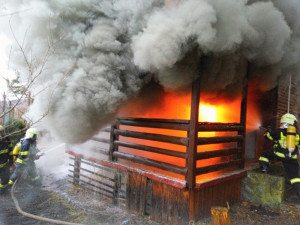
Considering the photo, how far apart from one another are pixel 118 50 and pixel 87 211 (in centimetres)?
367

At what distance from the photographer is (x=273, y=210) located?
5102mm

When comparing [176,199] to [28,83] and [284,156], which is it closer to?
[284,156]

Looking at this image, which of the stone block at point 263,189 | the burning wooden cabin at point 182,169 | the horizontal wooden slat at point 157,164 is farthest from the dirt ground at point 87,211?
the horizontal wooden slat at point 157,164

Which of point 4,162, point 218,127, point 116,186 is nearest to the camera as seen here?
point 218,127

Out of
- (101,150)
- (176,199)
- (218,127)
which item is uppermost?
(218,127)

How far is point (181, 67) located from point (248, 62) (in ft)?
7.22

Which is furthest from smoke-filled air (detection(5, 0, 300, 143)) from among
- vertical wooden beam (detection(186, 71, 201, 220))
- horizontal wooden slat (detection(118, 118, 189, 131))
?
horizontal wooden slat (detection(118, 118, 189, 131))

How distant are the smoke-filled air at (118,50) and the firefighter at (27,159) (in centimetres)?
208

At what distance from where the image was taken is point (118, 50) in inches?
192

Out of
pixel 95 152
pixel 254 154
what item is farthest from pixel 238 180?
pixel 95 152

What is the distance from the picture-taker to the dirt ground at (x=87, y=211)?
15.7ft

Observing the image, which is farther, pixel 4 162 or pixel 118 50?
pixel 4 162

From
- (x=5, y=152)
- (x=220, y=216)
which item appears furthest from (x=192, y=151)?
(x=5, y=152)

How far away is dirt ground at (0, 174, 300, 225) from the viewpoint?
4.79 metres
